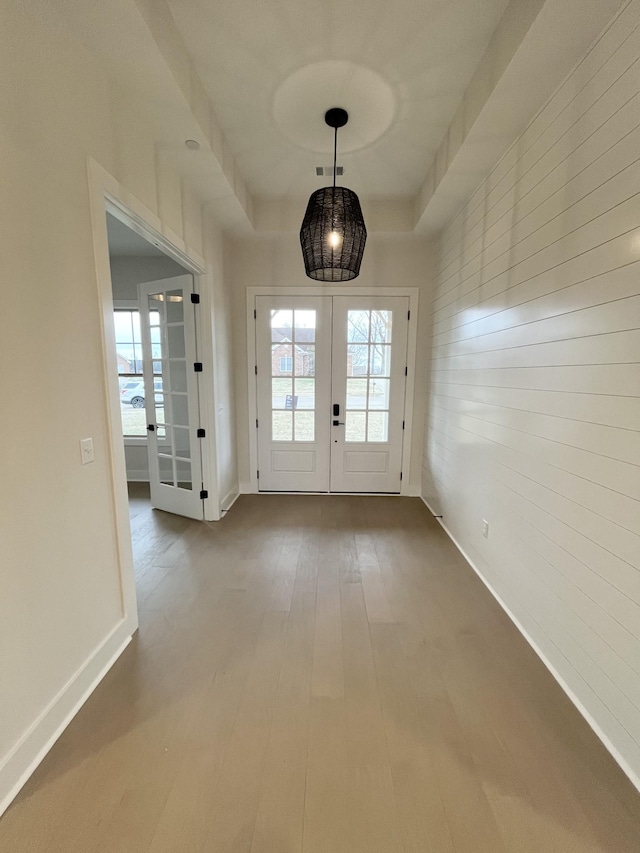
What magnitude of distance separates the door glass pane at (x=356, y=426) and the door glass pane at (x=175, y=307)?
6.43 ft

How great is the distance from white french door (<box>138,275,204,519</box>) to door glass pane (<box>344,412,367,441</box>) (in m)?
1.63

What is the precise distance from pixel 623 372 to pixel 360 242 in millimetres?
1479

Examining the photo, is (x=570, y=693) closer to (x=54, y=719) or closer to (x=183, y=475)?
(x=54, y=719)

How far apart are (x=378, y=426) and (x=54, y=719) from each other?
10.9ft

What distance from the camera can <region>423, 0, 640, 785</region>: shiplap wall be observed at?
1.29m

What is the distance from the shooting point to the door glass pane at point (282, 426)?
3.98m

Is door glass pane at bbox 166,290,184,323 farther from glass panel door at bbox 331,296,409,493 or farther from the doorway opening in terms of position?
glass panel door at bbox 331,296,409,493

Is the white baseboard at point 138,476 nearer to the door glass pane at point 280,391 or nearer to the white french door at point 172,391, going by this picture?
the white french door at point 172,391

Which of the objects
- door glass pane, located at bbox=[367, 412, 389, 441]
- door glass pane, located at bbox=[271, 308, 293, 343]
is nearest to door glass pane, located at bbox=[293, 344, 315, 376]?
door glass pane, located at bbox=[271, 308, 293, 343]

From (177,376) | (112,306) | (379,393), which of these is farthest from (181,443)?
(379,393)

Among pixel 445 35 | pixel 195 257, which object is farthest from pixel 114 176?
pixel 445 35

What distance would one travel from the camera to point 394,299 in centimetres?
378

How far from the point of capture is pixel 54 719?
137 centimetres

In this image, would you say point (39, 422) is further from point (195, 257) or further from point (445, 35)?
point (445, 35)
